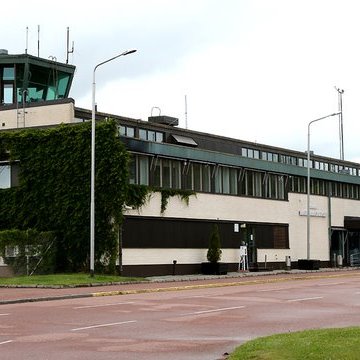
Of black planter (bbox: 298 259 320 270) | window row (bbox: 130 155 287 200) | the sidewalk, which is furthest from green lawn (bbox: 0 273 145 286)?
black planter (bbox: 298 259 320 270)

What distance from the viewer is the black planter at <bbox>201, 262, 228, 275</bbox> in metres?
41.7

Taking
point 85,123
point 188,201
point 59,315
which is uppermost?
point 85,123

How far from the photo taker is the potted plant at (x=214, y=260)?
41688 millimetres

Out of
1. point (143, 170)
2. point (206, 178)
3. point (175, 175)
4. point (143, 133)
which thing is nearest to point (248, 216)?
point (206, 178)

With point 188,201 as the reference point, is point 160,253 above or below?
below

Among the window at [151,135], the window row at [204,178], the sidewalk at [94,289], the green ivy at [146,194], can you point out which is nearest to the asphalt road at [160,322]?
the sidewalk at [94,289]

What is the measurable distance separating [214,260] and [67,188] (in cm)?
955

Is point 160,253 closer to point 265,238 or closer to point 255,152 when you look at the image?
point 265,238

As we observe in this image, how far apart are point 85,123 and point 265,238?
16.4 m

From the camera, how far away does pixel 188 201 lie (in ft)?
138

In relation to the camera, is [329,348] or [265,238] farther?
[265,238]

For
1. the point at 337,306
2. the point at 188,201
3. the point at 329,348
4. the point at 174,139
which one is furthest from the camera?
the point at 174,139

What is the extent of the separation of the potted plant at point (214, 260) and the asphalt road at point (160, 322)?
15.3m

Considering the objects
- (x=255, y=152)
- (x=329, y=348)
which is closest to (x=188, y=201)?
(x=255, y=152)
